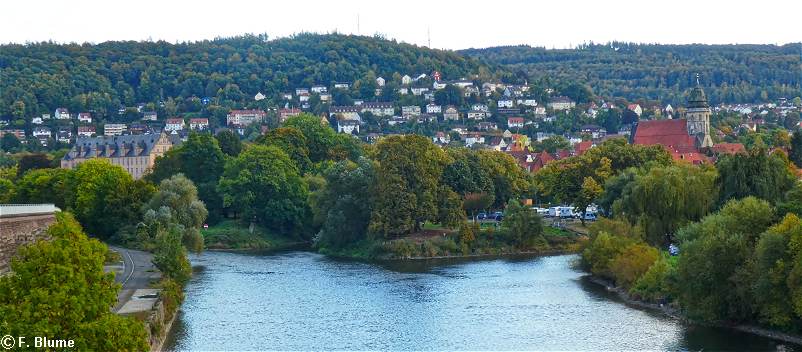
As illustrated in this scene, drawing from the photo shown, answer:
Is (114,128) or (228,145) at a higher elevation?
(228,145)

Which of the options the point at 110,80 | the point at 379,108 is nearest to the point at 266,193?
the point at 379,108

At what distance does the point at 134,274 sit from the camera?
51625 mm

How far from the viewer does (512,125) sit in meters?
172

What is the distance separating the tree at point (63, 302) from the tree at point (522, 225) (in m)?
40.6

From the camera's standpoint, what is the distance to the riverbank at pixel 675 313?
3828cm

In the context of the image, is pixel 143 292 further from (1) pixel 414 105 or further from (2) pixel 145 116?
(1) pixel 414 105

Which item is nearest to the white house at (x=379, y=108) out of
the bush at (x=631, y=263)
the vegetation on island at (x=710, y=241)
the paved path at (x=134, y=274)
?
the vegetation on island at (x=710, y=241)

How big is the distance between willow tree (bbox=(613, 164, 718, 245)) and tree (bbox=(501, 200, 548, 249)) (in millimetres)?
10274

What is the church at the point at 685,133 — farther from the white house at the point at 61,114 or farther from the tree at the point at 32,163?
the white house at the point at 61,114

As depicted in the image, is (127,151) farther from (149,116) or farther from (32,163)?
(149,116)

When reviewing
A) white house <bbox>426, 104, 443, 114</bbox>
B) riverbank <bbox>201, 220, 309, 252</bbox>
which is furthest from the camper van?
white house <bbox>426, 104, 443, 114</bbox>

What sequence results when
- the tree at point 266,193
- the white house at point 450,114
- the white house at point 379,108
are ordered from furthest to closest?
the white house at point 379,108 → the white house at point 450,114 → the tree at point 266,193

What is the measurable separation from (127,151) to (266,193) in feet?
123

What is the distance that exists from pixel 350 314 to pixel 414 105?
456 feet
